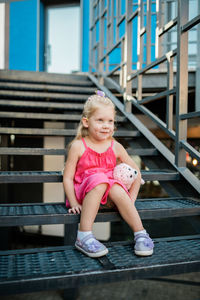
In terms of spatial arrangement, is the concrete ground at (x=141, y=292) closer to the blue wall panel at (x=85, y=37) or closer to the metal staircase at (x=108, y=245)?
the metal staircase at (x=108, y=245)

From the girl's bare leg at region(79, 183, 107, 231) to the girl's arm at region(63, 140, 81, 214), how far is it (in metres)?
0.08

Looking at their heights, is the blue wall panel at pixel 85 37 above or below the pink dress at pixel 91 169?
above

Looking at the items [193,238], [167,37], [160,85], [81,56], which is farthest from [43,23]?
[193,238]

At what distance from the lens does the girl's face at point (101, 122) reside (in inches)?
60.3

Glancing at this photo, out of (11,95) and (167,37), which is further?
(167,37)

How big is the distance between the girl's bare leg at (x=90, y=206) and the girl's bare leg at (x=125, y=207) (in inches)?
2.4

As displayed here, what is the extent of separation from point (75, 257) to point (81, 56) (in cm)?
607

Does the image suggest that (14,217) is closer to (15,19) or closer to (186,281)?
(186,281)

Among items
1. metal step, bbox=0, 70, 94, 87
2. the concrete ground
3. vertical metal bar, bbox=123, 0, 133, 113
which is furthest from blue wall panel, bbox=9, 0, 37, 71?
the concrete ground

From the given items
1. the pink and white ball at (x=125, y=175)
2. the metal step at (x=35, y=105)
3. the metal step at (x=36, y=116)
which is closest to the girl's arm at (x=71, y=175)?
the pink and white ball at (x=125, y=175)

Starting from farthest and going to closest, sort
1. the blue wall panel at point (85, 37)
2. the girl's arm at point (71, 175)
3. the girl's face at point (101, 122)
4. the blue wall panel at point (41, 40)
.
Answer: the blue wall panel at point (41, 40) < the blue wall panel at point (85, 37) < the girl's face at point (101, 122) < the girl's arm at point (71, 175)

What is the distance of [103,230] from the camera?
18.8 ft

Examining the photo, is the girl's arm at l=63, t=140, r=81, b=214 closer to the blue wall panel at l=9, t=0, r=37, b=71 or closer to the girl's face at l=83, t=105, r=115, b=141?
the girl's face at l=83, t=105, r=115, b=141

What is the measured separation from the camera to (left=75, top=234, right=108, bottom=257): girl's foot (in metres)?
1.18
